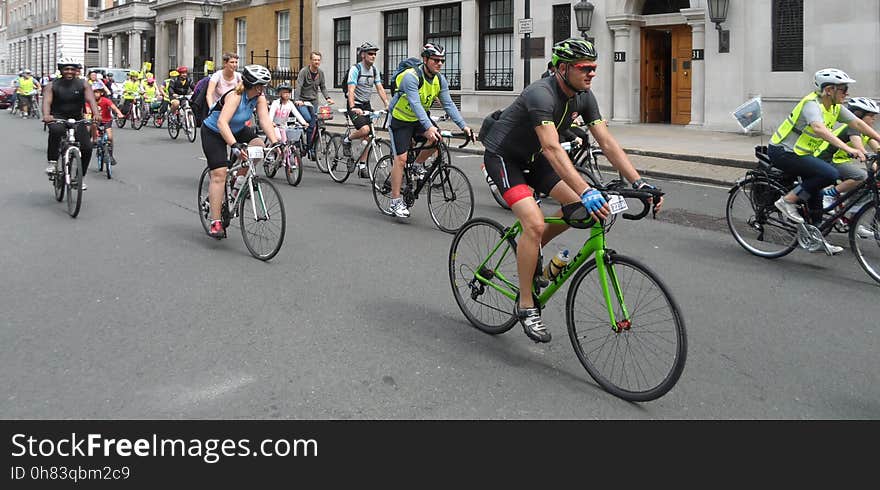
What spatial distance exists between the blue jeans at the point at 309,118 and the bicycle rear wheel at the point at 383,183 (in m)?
4.02

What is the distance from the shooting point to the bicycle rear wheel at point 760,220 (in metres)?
8.16

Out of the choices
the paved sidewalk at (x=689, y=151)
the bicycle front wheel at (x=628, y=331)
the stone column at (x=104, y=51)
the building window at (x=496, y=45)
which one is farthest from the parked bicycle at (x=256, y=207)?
the stone column at (x=104, y=51)

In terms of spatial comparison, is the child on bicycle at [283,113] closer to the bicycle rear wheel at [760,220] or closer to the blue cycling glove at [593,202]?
the bicycle rear wheel at [760,220]

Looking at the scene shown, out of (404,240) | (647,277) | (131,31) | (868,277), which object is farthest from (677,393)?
(131,31)

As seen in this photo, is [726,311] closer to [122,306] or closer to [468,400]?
[468,400]

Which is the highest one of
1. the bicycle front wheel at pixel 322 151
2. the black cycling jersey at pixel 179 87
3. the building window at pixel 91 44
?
the building window at pixel 91 44

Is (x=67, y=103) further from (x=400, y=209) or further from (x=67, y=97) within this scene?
(x=400, y=209)

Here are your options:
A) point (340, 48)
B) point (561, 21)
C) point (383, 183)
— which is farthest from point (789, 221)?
point (340, 48)

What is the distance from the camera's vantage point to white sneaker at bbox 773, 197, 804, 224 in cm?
793

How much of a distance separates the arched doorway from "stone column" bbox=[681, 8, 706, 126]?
1.32 m

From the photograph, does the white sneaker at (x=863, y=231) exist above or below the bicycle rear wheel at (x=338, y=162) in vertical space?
below

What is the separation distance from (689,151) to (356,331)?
12.0 metres

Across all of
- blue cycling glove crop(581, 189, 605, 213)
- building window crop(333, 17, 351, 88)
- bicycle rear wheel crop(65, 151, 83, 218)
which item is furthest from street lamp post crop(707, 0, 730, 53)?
blue cycling glove crop(581, 189, 605, 213)

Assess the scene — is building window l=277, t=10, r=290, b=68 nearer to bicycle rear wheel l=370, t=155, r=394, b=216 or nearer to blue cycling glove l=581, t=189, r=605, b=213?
bicycle rear wheel l=370, t=155, r=394, b=216
